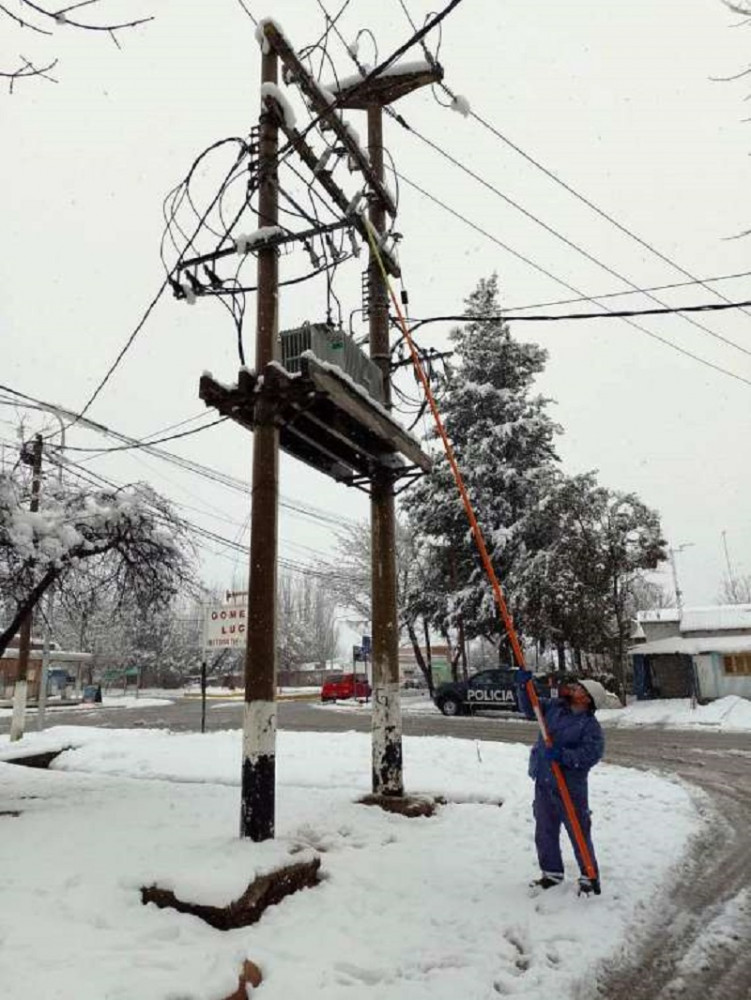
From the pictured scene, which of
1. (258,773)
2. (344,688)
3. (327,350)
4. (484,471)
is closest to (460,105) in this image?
(327,350)

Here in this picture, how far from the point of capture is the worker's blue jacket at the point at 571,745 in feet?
17.5

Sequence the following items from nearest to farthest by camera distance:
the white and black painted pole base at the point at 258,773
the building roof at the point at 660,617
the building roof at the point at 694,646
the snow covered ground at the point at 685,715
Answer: the white and black painted pole base at the point at 258,773, the snow covered ground at the point at 685,715, the building roof at the point at 694,646, the building roof at the point at 660,617

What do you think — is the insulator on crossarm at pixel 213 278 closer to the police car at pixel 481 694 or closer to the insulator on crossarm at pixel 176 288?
the insulator on crossarm at pixel 176 288

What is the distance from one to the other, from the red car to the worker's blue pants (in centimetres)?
3151

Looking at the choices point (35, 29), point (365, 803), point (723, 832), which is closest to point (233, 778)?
point (365, 803)

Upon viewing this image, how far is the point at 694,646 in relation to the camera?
86.2 feet

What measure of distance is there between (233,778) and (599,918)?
7.26 m

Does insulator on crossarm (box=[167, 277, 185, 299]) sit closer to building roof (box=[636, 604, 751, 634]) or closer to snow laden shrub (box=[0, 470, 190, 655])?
snow laden shrub (box=[0, 470, 190, 655])

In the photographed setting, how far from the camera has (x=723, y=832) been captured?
730cm

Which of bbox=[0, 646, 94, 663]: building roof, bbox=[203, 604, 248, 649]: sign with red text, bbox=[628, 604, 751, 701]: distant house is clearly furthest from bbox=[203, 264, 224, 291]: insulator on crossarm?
bbox=[0, 646, 94, 663]: building roof

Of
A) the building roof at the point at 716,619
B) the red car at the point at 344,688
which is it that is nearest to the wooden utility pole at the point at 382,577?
the building roof at the point at 716,619

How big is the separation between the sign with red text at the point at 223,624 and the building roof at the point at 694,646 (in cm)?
1667

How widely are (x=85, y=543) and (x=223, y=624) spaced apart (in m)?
7.83

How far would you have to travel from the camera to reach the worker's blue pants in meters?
5.24
